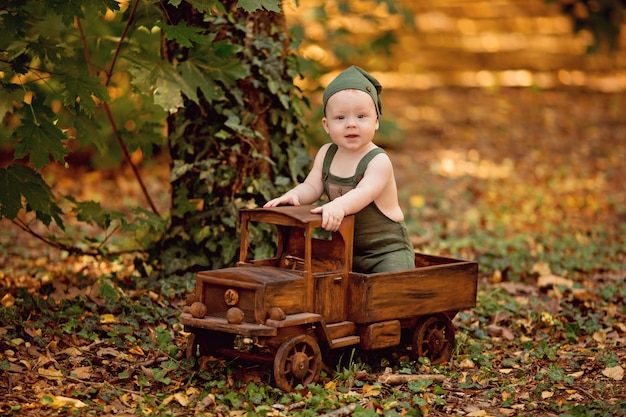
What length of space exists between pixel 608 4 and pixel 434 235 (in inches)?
196

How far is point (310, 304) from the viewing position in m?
3.69

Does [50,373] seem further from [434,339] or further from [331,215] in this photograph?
[434,339]

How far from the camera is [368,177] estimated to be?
3.89m

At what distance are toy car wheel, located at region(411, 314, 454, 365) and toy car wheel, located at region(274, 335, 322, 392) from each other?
2.12 ft

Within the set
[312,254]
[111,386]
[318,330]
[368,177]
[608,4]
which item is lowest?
[111,386]

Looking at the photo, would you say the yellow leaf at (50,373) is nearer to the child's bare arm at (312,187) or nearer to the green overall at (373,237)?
the child's bare arm at (312,187)

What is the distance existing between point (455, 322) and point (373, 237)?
1.13 metres

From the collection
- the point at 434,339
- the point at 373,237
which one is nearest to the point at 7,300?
the point at 373,237

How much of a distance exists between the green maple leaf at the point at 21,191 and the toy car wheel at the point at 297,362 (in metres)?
1.57

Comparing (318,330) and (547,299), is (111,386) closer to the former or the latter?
(318,330)

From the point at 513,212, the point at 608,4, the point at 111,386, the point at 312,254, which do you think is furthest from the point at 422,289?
the point at 608,4

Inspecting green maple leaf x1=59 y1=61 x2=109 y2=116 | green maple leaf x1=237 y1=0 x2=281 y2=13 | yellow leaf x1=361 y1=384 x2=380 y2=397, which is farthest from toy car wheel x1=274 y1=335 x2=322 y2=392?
green maple leaf x1=59 y1=61 x2=109 y2=116

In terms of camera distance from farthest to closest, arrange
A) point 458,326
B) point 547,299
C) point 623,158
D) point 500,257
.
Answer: point 623,158
point 500,257
point 547,299
point 458,326

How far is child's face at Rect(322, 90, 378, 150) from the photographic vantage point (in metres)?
Result: 3.91
